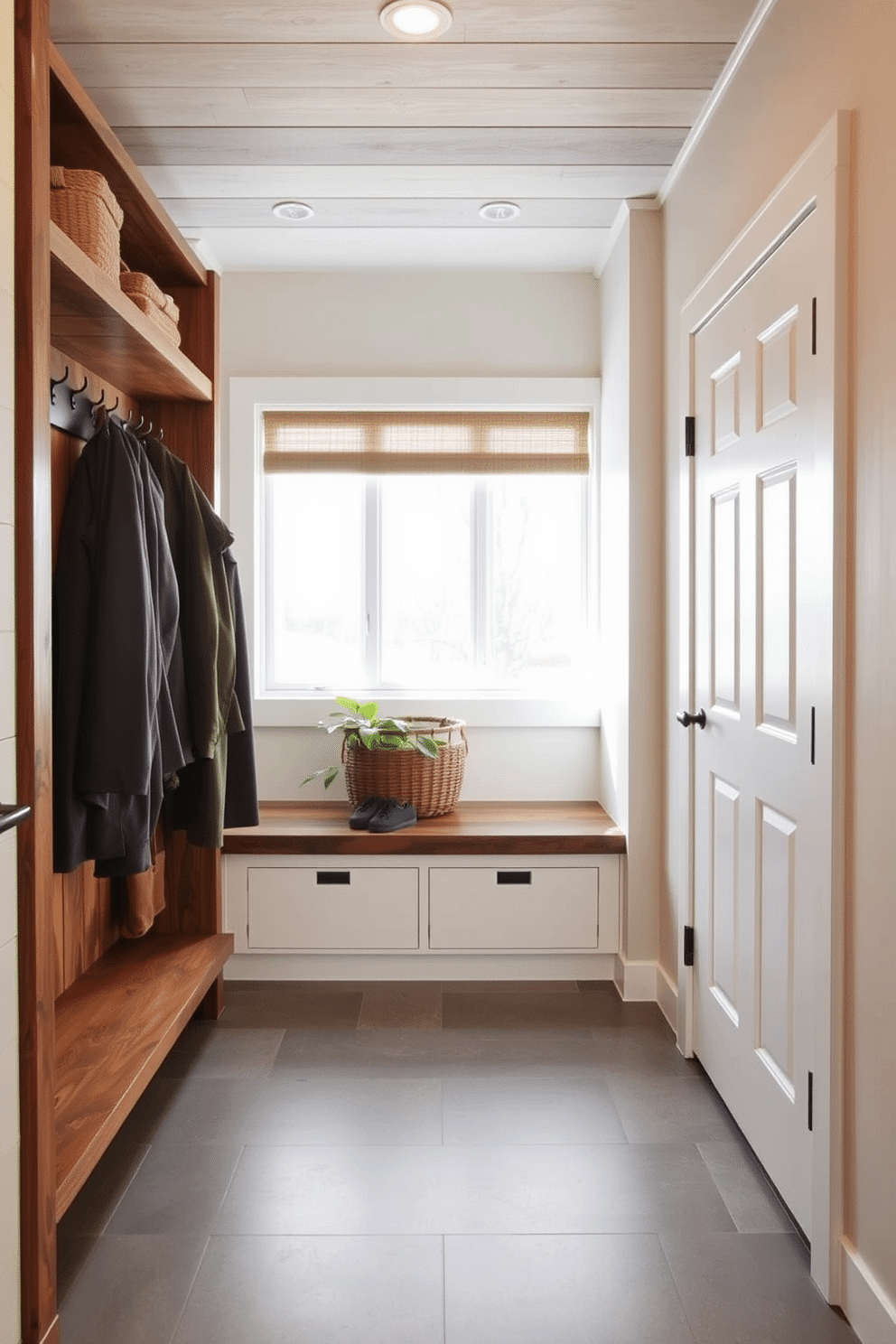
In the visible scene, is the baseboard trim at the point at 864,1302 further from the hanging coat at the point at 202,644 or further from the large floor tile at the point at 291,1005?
the hanging coat at the point at 202,644

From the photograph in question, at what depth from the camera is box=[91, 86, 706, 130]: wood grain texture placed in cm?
250

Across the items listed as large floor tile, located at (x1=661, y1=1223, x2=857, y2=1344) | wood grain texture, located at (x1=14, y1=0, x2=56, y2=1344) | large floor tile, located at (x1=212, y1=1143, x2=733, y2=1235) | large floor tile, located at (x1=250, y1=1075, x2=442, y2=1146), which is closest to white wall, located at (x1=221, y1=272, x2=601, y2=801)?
large floor tile, located at (x1=250, y1=1075, x2=442, y2=1146)

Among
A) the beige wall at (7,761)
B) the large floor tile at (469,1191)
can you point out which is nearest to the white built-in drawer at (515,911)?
the large floor tile at (469,1191)

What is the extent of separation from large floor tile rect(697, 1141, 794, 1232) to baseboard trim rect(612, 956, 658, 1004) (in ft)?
2.94

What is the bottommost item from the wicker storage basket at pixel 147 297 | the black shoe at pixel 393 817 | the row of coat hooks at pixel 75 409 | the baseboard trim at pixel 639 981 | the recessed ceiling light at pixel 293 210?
the baseboard trim at pixel 639 981

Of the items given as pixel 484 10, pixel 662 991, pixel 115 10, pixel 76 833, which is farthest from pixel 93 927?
pixel 484 10

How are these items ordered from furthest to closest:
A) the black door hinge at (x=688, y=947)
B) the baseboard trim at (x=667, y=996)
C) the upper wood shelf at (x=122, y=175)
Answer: the baseboard trim at (x=667, y=996), the black door hinge at (x=688, y=947), the upper wood shelf at (x=122, y=175)

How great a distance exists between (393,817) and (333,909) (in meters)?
0.36

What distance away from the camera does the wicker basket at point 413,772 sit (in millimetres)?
3494

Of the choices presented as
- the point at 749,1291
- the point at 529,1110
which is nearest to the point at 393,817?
the point at 529,1110

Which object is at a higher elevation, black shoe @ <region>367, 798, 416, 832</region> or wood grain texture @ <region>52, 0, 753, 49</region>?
wood grain texture @ <region>52, 0, 753, 49</region>

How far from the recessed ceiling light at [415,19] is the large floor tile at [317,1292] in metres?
2.49

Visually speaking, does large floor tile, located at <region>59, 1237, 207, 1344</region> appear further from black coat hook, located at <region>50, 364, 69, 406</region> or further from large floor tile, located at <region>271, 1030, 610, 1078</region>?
black coat hook, located at <region>50, 364, 69, 406</region>

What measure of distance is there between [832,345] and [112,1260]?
210 centimetres
